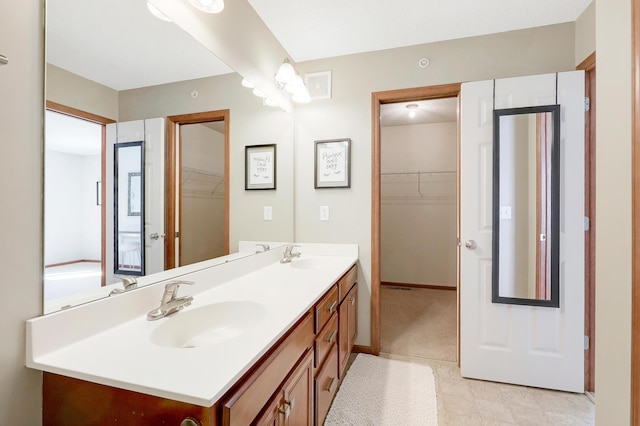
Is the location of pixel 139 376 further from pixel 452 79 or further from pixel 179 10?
pixel 452 79

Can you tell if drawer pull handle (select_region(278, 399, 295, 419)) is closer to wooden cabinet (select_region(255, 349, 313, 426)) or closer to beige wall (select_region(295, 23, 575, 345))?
wooden cabinet (select_region(255, 349, 313, 426))

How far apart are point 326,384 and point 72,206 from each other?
1.38 m

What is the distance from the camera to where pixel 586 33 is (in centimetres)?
186

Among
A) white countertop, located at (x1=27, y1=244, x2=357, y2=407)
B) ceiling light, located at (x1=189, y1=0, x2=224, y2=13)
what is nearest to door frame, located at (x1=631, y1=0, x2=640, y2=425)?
white countertop, located at (x1=27, y1=244, x2=357, y2=407)

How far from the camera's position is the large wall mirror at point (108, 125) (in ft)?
2.79

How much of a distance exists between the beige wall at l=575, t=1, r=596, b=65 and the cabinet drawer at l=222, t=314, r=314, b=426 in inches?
96.3

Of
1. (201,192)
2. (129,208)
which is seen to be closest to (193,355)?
(129,208)

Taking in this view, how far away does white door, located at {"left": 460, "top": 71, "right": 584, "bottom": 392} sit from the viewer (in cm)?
188

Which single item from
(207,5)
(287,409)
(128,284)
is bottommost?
(287,409)

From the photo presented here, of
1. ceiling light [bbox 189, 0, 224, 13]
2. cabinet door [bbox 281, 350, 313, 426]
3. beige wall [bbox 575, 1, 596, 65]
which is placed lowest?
cabinet door [bbox 281, 350, 313, 426]

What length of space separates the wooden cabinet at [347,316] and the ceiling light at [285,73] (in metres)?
1.50

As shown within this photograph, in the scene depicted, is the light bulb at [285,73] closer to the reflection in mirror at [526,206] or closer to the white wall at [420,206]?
the reflection in mirror at [526,206]

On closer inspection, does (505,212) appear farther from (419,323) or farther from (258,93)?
(258,93)

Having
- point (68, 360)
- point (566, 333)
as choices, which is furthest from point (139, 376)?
point (566, 333)
